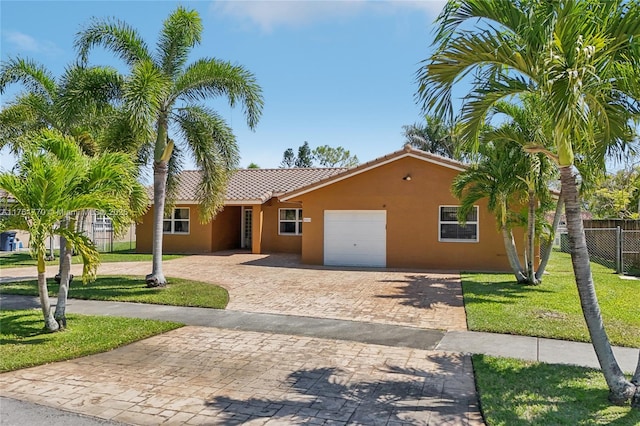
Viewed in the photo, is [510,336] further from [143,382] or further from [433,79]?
[143,382]

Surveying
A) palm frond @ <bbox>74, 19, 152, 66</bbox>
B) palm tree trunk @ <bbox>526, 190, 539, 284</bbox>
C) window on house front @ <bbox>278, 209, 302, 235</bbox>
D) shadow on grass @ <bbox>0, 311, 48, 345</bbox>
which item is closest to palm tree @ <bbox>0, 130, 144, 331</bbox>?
shadow on grass @ <bbox>0, 311, 48, 345</bbox>

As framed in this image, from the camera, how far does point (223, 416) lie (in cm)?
463

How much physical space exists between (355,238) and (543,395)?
1362cm

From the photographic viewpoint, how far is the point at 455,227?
57.8ft

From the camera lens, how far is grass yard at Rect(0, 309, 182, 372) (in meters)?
6.64

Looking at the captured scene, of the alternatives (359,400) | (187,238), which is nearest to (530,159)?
(359,400)

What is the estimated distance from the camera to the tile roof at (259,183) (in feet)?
74.5

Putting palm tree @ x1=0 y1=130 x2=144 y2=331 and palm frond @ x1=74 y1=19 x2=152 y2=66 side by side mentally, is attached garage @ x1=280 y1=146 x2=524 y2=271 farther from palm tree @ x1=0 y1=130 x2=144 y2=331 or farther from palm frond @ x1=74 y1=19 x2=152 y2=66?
palm tree @ x1=0 y1=130 x2=144 y2=331

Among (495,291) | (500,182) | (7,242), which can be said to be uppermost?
(500,182)

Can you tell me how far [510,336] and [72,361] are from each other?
7.23 meters

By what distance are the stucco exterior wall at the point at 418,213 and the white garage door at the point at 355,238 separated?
0.28 m

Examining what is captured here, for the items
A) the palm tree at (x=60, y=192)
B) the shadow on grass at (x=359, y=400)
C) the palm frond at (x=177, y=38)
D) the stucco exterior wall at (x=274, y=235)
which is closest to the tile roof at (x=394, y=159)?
the stucco exterior wall at (x=274, y=235)

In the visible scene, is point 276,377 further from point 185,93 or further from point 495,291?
point 185,93

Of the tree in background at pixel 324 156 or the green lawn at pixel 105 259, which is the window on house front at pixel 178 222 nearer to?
the green lawn at pixel 105 259
